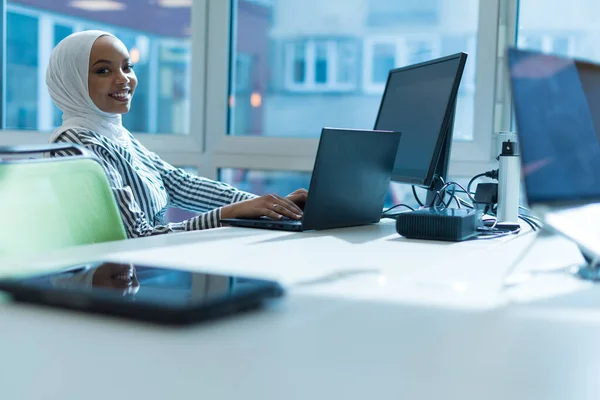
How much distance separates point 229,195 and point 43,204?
3.52 feet

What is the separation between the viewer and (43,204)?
54.1 inches

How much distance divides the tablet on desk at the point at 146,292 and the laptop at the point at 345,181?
701 mm

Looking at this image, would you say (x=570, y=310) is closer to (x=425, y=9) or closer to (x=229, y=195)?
(x=229, y=195)

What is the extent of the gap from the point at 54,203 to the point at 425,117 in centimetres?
91

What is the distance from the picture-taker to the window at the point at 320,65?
308cm

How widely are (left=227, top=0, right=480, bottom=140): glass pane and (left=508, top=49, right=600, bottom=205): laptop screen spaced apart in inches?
64.6

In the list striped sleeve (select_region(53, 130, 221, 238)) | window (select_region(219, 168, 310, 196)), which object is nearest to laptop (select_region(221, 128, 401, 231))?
striped sleeve (select_region(53, 130, 221, 238))

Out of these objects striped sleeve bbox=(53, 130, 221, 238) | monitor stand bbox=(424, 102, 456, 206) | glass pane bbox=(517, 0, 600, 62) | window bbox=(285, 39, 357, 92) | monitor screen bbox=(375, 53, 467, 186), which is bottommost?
striped sleeve bbox=(53, 130, 221, 238)

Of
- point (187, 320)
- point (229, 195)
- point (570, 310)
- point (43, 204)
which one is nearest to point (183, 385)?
point (187, 320)

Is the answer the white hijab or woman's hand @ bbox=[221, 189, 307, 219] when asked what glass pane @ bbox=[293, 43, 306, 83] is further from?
woman's hand @ bbox=[221, 189, 307, 219]

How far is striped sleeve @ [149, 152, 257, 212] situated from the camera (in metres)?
2.44

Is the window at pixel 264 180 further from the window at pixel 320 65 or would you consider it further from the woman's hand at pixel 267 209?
the woman's hand at pixel 267 209

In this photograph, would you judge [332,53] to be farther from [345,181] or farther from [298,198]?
[345,181]

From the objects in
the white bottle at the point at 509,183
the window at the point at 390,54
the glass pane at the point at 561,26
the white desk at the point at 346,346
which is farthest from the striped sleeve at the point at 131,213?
the glass pane at the point at 561,26
